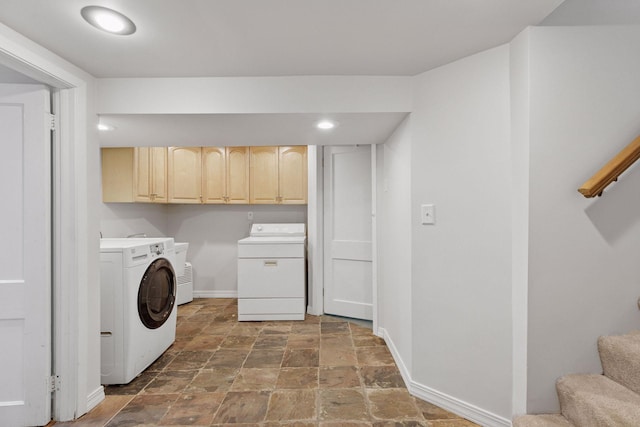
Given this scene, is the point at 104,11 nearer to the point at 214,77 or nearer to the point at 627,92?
the point at 214,77

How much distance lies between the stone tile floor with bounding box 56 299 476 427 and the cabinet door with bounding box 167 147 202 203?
5.76 ft

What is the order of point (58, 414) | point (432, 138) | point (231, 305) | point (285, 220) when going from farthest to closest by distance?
point (285, 220), point (231, 305), point (432, 138), point (58, 414)

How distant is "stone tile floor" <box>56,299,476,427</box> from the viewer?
1768mm

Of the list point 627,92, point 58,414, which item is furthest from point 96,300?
point 627,92

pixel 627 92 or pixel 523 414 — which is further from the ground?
pixel 627 92

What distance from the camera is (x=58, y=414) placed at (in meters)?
1.74

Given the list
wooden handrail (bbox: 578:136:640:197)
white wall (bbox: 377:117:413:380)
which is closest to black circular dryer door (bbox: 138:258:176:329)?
white wall (bbox: 377:117:413:380)

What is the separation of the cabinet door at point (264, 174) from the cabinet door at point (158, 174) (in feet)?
3.62

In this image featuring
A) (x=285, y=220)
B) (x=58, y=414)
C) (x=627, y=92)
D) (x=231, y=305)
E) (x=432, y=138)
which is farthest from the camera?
(x=285, y=220)

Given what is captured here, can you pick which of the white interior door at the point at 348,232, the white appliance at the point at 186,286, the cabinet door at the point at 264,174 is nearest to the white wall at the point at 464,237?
the white interior door at the point at 348,232

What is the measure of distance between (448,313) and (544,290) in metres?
0.53

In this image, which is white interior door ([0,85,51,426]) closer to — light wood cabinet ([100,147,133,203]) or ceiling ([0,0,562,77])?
ceiling ([0,0,562,77])

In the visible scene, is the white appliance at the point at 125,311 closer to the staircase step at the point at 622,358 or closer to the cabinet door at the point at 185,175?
the cabinet door at the point at 185,175

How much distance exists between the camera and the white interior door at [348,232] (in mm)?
3330
